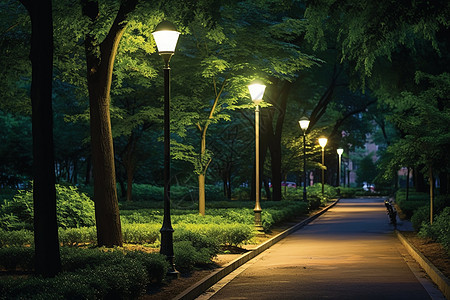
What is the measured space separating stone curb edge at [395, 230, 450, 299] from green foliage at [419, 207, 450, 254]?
66cm

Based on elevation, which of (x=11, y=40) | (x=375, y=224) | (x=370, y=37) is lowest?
(x=375, y=224)

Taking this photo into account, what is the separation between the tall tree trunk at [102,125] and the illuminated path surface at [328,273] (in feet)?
10.9

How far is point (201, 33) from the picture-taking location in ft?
81.6

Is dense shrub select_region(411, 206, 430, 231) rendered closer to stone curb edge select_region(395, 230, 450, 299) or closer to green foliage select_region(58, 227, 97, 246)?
stone curb edge select_region(395, 230, 450, 299)

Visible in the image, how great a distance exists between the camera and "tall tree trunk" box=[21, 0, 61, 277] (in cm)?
1091

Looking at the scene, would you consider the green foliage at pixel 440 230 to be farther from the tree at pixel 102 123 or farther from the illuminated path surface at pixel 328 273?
the tree at pixel 102 123

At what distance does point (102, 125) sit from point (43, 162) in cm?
593

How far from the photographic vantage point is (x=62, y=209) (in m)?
22.1

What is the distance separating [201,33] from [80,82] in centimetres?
538

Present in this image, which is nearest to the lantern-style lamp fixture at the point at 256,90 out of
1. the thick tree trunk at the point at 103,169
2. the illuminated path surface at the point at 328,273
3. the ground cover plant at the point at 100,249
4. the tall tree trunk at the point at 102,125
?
the ground cover plant at the point at 100,249

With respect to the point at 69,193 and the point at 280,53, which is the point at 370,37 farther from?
the point at 280,53

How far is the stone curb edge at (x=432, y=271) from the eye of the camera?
12412 mm

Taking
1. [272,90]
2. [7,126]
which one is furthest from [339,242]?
[7,126]

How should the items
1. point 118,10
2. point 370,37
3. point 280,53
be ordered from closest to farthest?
point 370,37 < point 118,10 < point 280,53
